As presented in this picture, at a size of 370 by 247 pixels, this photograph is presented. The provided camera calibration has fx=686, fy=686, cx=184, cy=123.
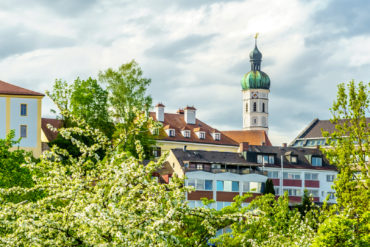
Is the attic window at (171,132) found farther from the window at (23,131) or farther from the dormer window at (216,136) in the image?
the window at (23,131)

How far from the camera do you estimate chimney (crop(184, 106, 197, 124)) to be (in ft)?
339

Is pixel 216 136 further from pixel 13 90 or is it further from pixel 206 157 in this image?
pixel 13 90

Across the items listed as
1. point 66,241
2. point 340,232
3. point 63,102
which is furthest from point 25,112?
point 66,241

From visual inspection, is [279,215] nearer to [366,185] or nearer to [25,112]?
[366,185]

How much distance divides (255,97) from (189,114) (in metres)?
73.8

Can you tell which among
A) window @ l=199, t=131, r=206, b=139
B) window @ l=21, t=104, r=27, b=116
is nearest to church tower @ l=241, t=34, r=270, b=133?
window @ l=199, t=131, r=206, b=139

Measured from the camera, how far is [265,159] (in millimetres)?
81500

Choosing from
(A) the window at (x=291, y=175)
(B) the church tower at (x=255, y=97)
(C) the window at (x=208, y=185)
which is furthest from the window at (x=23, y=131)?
(B) the church tower at (x=255, y=97)

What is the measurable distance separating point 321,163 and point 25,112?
1434 inches

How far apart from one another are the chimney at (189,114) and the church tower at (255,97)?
2752 inches

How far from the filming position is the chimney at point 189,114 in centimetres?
10319

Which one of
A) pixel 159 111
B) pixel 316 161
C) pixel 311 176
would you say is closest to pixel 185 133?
pixel 159 111

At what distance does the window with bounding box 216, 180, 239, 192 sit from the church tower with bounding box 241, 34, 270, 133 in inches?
3938

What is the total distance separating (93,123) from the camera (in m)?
72.6
